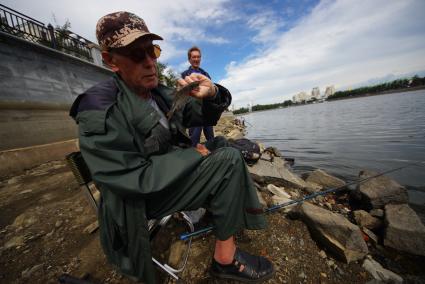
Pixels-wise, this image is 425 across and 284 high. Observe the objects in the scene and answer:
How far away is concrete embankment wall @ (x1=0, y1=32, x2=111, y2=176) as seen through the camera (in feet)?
18.5

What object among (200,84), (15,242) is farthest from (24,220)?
(200,84)

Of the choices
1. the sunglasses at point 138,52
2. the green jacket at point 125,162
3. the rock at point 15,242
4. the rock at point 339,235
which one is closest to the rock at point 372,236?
the rock at point 339,235

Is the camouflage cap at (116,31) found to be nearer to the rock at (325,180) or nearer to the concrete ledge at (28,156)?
the rock at (325,180)

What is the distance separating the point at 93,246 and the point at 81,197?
1.67m

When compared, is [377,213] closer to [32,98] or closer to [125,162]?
[125,162]

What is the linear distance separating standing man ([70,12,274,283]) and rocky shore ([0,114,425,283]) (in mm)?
434

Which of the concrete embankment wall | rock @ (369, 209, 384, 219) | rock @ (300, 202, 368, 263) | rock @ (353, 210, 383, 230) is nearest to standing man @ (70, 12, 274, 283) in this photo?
rock @ (300, 202, 368, 263)

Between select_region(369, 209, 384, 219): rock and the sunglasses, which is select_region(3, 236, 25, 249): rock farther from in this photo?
select_region(369, 209, 384, 219): rock

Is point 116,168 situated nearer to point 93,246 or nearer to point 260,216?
point 260,216

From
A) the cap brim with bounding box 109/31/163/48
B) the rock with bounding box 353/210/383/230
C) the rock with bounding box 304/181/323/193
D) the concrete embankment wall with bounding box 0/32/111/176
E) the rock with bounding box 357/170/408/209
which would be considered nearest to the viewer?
the cap brim with bounding box 109/31/163/48

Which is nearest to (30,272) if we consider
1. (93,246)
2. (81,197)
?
(93,246)

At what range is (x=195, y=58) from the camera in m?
5.16

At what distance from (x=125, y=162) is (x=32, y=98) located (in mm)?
8047

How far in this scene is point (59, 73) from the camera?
7703 mm
